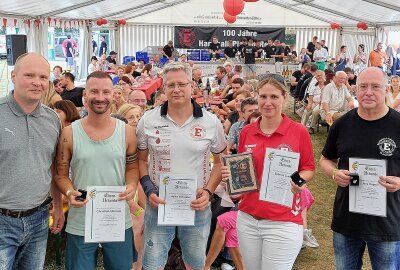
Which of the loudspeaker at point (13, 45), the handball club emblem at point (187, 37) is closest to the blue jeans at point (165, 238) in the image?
the loudspeaker at point (13, 45)

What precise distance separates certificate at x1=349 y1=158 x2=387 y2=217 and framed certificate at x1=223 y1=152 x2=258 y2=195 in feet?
1.89

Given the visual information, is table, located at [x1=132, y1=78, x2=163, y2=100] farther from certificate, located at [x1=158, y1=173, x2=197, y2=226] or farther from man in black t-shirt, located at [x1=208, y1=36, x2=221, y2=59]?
man in black t-shirt, located at [x1=208, y1=36, x2=221, y2=59]

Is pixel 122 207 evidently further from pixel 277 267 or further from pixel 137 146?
pixel 277 267

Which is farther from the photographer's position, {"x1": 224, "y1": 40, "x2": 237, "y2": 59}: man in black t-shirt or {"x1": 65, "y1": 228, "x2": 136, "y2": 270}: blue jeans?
{"x1": 224, "y1": 40, "x2": 237, "y2": 59}: man in black t-shirt

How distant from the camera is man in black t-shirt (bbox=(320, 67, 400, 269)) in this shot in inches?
98.0

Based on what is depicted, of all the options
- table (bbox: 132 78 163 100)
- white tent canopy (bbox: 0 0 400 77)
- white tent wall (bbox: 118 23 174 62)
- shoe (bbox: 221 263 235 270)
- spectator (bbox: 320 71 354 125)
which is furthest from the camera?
white tent wall (bbox: 118 23 174 62)

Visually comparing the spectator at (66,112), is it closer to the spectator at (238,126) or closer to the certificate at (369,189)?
the spectator at (238,126)

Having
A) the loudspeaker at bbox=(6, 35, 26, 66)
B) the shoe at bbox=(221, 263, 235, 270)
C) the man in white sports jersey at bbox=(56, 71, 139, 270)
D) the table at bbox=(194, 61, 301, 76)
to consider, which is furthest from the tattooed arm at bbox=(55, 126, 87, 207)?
the table at bbox=(194, 61, 301, 76)

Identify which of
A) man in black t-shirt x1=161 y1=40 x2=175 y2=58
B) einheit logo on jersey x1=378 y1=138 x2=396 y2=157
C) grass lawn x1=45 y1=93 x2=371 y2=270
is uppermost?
man in black t-shirt x1=161 y1=40 x2=175 y2=58

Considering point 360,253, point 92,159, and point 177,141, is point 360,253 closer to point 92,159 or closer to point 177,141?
point 177,141

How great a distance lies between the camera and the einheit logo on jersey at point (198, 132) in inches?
109

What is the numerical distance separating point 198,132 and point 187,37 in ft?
67.6

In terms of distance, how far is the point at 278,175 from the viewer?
2.67 metres

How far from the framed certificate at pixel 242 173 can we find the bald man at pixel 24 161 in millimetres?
1080
